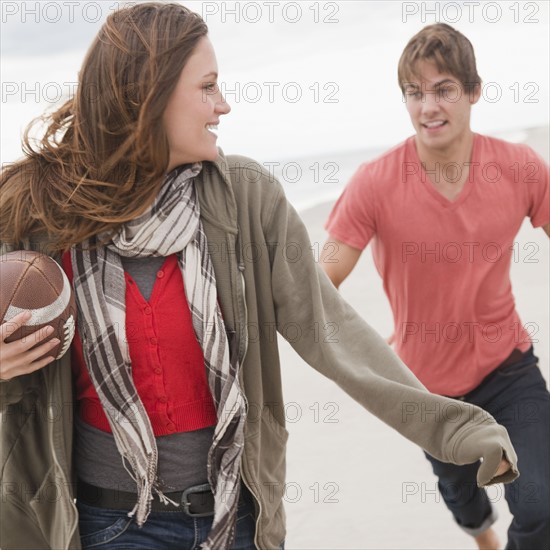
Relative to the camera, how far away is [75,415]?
11.2 ft

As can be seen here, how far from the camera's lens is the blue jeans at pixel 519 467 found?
439cm

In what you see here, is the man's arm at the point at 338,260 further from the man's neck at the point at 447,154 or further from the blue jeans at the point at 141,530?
the blue jeans at the point at 141,530

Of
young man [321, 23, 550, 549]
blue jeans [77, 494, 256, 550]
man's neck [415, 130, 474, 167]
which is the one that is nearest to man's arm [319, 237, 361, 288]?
young man [321, 23, 550, 549]

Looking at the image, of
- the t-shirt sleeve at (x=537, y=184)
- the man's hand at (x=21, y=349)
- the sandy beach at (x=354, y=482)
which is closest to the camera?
the man's hand at (x=21, y=349)

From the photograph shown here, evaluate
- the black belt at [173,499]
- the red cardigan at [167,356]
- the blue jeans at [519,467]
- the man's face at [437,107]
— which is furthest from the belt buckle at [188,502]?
the man's face at [437,107]

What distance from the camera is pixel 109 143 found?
327 cm

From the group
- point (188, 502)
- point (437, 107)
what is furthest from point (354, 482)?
point (188, 502)

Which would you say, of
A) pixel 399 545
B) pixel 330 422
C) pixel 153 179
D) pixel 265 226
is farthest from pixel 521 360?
pixel 330 422

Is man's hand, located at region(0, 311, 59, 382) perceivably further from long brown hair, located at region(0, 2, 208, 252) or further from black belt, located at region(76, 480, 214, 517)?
black belt, located at region(76, 480, 214, 517)

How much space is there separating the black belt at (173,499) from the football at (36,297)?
46 cm

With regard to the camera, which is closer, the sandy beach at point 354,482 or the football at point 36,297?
the football at point 36,297

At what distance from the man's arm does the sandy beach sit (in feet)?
4.84

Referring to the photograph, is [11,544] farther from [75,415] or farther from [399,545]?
[399,545]

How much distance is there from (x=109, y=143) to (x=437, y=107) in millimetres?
2057
